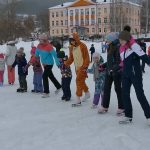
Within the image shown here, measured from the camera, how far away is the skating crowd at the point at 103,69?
629cm

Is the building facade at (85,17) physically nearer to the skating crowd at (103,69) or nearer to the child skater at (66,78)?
the skating crowd at (103,69)

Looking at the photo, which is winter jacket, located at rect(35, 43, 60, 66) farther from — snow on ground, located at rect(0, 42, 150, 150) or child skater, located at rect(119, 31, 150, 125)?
child skater, located at rect(119, 31, 150, 125)

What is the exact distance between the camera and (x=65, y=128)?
257 inches

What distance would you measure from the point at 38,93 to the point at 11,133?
4.33m

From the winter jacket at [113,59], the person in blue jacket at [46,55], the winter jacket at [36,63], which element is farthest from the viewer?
the winter jacket at [36,63]

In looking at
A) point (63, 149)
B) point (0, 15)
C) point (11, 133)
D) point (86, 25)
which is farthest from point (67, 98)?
point (86, 25)

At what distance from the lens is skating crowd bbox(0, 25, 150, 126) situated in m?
6.29

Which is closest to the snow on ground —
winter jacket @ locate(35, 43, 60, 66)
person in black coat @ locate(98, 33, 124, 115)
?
person in black coat @ locate(98, 33, 124, 115)

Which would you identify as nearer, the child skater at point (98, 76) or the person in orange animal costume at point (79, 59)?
the child skater at point (98, 76)

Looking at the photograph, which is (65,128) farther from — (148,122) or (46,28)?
(46,28)

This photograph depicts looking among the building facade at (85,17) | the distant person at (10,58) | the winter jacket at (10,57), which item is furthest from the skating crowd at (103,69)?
the building facade at (85,17)

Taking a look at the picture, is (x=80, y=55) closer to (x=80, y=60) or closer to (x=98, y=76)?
(x=80, y=60)

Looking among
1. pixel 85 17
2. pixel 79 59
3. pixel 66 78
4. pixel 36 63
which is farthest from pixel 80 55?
pixel 85 17

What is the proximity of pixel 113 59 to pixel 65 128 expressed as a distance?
59.5 inches
